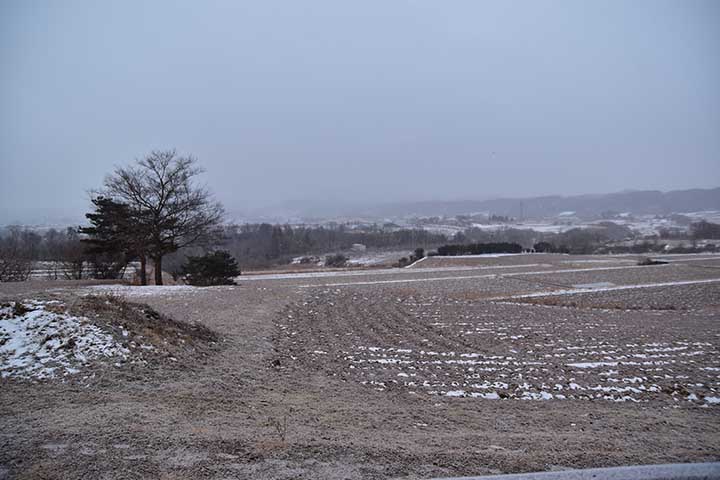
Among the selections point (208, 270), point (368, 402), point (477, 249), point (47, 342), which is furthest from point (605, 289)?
point (477, 249)

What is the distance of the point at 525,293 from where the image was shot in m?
25.8

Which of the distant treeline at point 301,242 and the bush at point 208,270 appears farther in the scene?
the distant treeline at point 301,242

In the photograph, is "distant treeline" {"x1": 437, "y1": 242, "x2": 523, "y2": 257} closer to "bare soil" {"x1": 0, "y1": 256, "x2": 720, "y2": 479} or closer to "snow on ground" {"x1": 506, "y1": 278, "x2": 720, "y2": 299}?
"snow on ground" {"x1": 506, "y1": 278, "x2": 720, "y2": 299}

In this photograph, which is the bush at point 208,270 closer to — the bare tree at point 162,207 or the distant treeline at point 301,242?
the bare tree at point 162,207

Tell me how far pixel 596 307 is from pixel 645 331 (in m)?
7.70

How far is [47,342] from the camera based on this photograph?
755 cm

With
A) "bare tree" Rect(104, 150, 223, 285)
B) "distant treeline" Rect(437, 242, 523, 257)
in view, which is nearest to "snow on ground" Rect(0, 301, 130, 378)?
"bare tree" Rect(104, 150, 223, 285)

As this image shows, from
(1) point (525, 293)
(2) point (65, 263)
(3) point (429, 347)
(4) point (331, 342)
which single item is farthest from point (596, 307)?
(2) point (65, 263)

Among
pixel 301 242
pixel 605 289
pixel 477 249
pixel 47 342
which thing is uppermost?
pixel 301 242

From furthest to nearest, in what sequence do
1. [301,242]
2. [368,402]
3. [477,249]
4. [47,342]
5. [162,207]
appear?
[301,242], [477,249], [162,207], [47,342], [368,402]

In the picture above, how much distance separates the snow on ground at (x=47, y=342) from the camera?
6891 millimetres

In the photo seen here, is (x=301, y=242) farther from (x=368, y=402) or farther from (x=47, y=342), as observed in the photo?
(x=368, y=402)

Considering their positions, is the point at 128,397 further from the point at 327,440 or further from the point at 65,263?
the point at 65,263

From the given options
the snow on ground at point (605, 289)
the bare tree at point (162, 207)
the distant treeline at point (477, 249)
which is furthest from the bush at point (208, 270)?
the distant treeline at point (477, 249)
